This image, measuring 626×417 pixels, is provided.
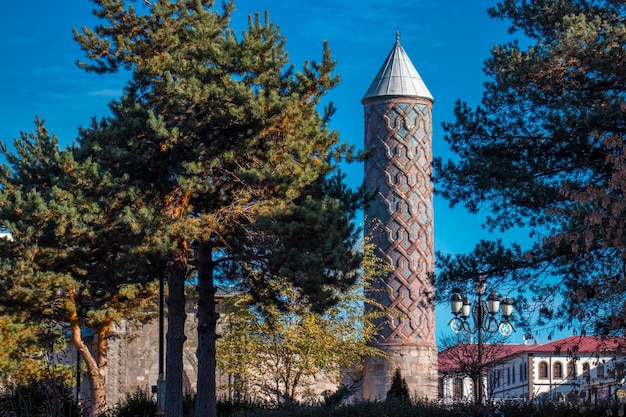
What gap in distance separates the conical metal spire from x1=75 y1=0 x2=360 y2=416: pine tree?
13753mm

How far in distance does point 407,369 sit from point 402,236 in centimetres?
441

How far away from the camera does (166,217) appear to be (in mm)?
18562

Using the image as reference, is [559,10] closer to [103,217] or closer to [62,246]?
[103,217]

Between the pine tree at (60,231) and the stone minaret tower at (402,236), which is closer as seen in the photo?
the pine tree at (60,231)

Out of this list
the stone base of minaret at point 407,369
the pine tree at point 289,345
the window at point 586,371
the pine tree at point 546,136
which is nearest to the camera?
the window at point 586,371

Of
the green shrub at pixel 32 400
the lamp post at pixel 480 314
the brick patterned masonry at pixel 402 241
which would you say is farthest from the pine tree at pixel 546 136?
the brick patterned masonry at pixel 402 241

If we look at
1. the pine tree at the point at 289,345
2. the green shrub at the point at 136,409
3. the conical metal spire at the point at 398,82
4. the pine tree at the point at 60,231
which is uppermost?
the conical metal spire at the point at 398,82

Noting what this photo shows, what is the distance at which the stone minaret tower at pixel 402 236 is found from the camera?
3266cm

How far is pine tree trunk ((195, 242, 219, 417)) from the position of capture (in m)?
19.6

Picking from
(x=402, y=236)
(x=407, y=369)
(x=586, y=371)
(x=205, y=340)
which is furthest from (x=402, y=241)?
(x=586, y=371)

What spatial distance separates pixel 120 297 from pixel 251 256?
8.45 metres

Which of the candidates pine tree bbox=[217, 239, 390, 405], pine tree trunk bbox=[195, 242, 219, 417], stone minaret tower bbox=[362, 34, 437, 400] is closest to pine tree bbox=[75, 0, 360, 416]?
pine tree trunk bbox=[195, 242, 219, 417]

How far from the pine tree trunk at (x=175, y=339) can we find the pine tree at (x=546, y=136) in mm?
5747

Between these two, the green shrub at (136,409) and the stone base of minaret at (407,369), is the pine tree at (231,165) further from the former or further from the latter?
the stone base of minaret at (407,369)
